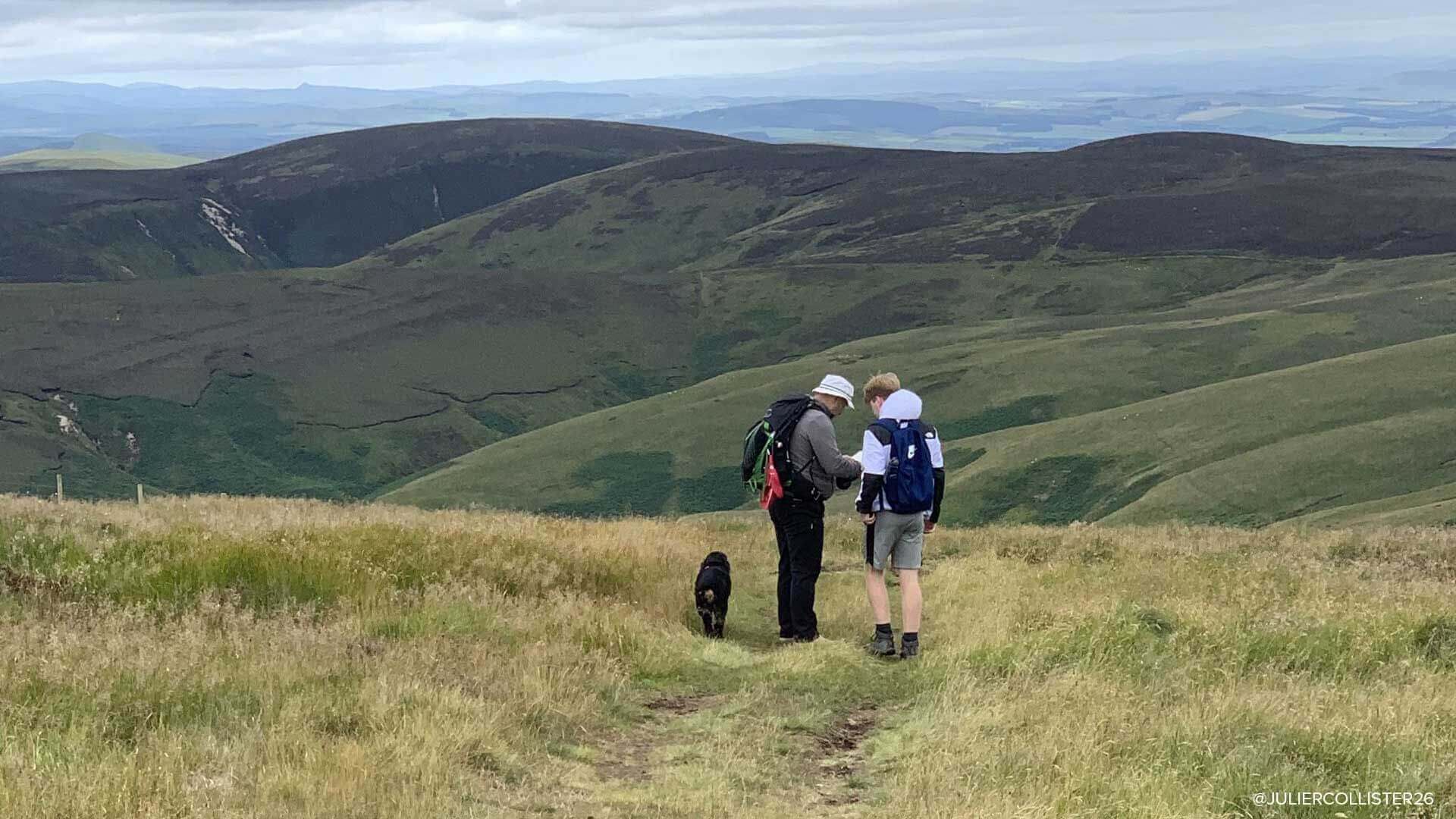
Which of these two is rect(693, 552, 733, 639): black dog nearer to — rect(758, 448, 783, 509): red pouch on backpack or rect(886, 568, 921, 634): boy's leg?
rect(758, 448, 783, 509): red pouch on backpack

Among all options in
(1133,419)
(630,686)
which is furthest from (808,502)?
(1133,419)

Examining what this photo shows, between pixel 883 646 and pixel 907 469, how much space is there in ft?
5.18

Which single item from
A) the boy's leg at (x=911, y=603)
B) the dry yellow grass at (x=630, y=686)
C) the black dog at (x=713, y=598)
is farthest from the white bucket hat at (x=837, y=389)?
the black dog at (x=713, y=598)

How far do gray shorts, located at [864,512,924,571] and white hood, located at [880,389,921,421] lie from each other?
916mm

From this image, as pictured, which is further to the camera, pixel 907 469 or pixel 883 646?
pixel 883 646

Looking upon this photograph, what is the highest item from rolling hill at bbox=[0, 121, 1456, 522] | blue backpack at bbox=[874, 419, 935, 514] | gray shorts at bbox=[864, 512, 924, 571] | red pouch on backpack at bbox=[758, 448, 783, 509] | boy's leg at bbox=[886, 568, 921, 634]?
blue backpack at bbox=[874, 419, 935, 514]

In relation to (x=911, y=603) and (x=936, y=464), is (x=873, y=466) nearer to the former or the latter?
(x=936, y=464)

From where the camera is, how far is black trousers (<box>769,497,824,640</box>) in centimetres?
1123

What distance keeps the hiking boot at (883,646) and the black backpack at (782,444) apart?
4.72ft

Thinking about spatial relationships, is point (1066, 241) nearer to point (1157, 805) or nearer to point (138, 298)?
point (138, 298)

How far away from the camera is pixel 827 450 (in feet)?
35.2

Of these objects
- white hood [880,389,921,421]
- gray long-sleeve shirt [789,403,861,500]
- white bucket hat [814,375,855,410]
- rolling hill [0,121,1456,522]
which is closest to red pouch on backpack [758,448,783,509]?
gray long-sleeve shirt [789,403,861,500]

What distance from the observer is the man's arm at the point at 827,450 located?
419 inches

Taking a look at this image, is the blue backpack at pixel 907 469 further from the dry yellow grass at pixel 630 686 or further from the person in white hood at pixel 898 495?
the dry yellow grass at pixel 630 686
